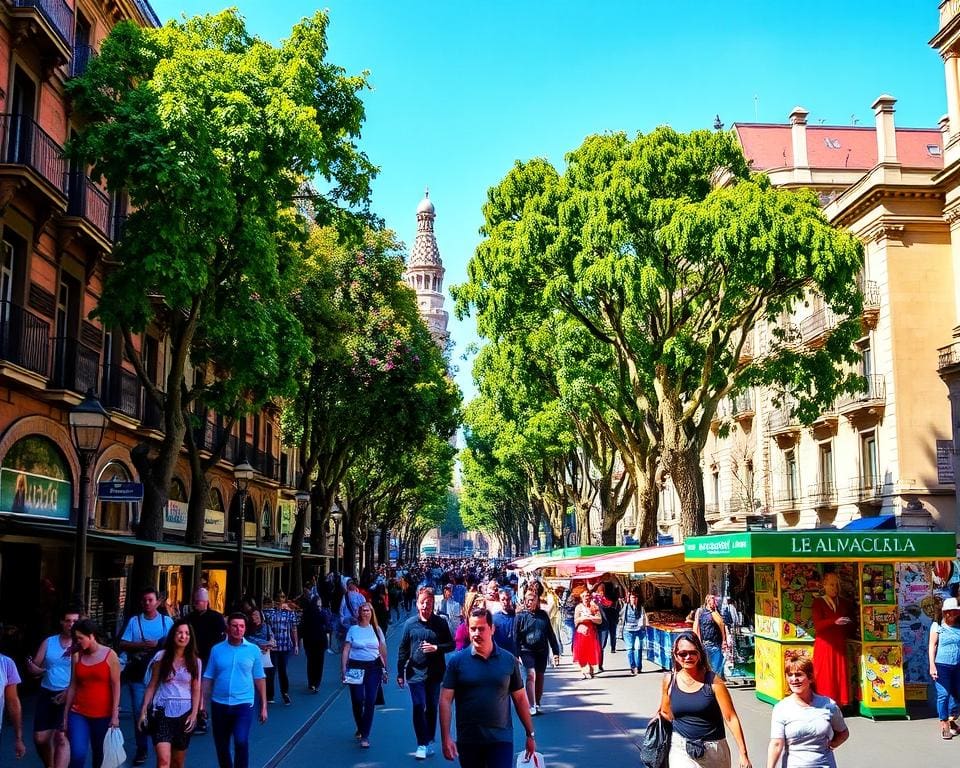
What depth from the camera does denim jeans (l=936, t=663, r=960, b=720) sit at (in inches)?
466

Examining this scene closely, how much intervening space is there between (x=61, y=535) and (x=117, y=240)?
792 centimetres

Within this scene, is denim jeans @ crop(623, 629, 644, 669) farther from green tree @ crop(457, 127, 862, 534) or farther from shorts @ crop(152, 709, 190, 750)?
shorts @ crop(152, 709, 190, 750)

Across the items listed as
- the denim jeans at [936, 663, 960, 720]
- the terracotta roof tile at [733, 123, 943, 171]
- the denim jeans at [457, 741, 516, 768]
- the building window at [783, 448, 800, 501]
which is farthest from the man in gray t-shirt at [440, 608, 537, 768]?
the terracotta roof tile at [733, 123, 943, 171]

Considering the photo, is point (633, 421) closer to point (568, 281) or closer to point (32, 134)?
point (568, 281)

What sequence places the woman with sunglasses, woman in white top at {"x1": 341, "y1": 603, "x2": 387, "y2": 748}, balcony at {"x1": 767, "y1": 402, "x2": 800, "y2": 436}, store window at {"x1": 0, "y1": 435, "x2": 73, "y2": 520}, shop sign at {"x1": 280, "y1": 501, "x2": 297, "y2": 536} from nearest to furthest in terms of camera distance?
the woman with sunglasses < woman in white top at {"x1": 341, "y1": 603, "x2": 387, "y2": 748} < store window at {"x1": 0, "y1": 435, "x2": 73, "y2": 520} < balcony at {"x1": 767, "y1": 402, "x2": 800, "y2": 436} < shop sign at {"x1": 280, "y1": 501, "x2": 297, "y2": 536}

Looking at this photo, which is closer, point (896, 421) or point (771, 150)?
point (896, 421)

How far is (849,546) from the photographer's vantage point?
1305 cm

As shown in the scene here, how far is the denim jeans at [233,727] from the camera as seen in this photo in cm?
847

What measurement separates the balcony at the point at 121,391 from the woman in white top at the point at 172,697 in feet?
45.4

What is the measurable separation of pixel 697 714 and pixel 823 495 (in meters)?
30.5

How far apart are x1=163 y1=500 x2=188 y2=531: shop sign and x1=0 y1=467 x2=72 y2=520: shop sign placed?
5229 mm

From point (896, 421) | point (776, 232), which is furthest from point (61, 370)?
point (896, 421)

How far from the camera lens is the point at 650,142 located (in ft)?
69.8

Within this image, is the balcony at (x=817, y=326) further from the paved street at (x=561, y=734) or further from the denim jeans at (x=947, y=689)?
the denim jeans at (x=947, y=689)
